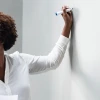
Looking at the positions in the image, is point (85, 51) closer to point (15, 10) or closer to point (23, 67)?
point (23, 67)

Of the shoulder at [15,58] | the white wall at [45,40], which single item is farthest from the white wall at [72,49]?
the shoulder at [15,58]

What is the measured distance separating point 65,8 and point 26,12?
2.63 ft

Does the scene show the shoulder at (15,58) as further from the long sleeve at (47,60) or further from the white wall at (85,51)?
the white wall at (85,51)

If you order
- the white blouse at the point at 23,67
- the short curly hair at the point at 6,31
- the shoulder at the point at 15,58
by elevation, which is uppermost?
→ the short curly hair at the point at 6,31

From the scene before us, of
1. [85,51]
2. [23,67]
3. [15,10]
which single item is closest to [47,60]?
[23,67]

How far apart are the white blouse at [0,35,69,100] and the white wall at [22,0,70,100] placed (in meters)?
0.06

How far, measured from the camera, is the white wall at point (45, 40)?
4.10 feet

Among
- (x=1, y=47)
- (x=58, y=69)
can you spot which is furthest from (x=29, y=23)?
(x=1, y=47)

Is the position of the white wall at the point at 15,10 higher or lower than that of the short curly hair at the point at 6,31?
higher

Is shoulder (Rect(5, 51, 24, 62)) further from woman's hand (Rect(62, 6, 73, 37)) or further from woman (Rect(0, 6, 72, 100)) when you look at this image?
woman's hand (Rect(62, 6, 73, 37))

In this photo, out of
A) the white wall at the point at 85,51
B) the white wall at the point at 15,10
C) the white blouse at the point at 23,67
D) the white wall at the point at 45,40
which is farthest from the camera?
the white wall at the point at 15,10

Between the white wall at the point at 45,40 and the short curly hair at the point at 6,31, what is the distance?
0.85 feet

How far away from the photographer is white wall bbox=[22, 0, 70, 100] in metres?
1.25

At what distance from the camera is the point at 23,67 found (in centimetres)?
114
